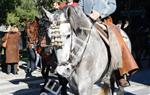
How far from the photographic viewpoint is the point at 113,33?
680 cm

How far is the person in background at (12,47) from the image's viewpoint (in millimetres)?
13711

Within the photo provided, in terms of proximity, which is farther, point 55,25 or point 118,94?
point 118,94

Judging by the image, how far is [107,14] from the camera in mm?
6699

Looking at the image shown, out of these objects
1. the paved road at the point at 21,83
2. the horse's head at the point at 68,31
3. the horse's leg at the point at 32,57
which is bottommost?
the paved road at the point at 21,83

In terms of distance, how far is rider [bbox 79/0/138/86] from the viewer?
654cm

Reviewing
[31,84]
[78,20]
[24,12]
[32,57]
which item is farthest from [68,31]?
[24,12]

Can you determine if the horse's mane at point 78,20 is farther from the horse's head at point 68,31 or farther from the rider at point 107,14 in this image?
the rider at point 107,14

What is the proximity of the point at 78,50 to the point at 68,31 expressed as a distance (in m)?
0.41

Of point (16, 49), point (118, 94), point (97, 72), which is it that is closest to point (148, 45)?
point (16, 49)

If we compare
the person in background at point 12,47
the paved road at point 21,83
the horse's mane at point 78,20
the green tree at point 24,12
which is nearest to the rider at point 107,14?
the horse's mane at point 78,20

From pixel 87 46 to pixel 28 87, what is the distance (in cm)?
621

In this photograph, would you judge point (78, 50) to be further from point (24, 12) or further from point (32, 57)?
point (24, 12)

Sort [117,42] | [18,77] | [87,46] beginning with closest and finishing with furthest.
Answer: [87,46]
[117,42]
[18,77]

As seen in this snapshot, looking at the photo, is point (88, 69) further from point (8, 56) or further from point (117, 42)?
point (8, 56)
